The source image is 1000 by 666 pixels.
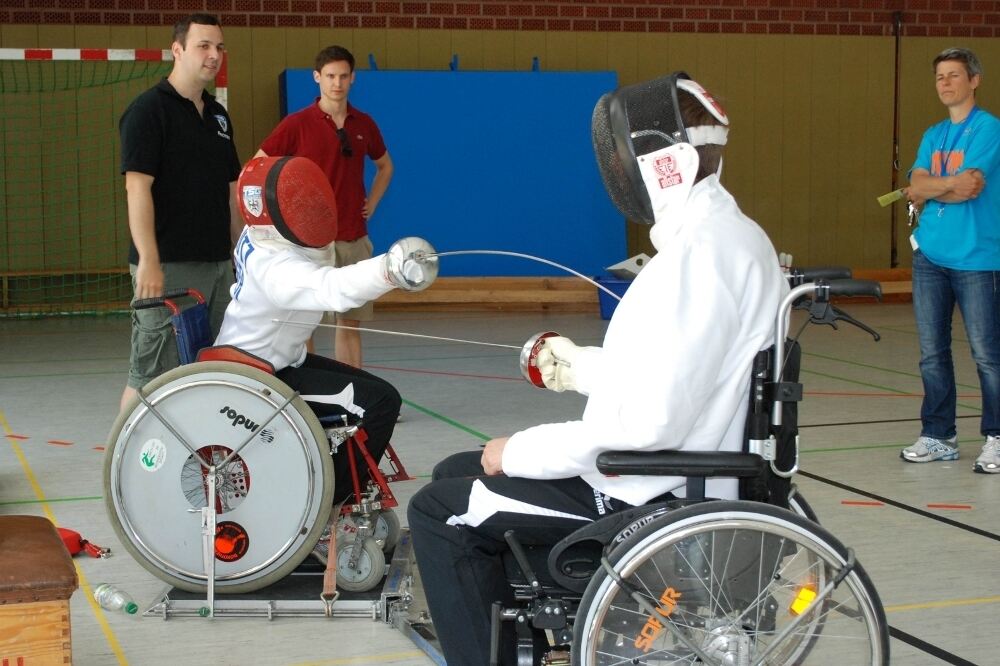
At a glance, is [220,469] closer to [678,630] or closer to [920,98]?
[678,630]

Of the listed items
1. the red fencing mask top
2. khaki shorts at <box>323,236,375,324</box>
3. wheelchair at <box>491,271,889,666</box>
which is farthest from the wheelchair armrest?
khaki shorts at <box>323,236,375,324</box>

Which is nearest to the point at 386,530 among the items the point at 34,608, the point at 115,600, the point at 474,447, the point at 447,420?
the point at 115,600

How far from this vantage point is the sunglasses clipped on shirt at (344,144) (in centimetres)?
526

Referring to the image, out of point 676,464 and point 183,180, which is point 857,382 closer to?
point 183,180

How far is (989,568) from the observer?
3.20 metres

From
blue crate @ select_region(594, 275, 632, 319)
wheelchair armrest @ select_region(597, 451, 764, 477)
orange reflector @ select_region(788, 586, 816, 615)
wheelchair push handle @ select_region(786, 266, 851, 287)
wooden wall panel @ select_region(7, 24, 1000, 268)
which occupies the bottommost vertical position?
orange reflector @ select_region(788, 586, 816, 615)

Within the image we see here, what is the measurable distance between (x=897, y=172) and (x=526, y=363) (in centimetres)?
928

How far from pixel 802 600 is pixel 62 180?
27.5 ft

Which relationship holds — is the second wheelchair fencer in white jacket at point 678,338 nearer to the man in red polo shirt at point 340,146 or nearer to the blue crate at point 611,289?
the man in red polo shirt at point 340,146

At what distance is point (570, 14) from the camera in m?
10.2

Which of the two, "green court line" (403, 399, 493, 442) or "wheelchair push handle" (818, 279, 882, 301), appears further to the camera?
"green court line" (403, 399, 493, 442)

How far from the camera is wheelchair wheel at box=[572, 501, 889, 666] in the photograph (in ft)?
5.85

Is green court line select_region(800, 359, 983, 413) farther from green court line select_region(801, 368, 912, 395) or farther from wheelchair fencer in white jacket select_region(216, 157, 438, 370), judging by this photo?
wheelchair fencer in white jacket select_region(216, 157, 438, 370)

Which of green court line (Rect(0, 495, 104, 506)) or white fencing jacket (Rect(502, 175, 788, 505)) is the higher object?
white fencing jacket (Rect(502, 175, 788, 505))
